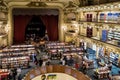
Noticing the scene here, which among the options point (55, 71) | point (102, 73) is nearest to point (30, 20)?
point (55, 71)

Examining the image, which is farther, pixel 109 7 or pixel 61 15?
pixel 61 15

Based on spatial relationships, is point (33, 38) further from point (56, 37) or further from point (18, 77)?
point (18, 77)

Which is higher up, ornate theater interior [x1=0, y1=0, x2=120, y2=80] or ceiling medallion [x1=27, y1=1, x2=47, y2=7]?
ceiling medallion [x1=27, y1=1, x2=47, y2=7]

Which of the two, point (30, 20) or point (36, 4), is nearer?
point (36, 4)

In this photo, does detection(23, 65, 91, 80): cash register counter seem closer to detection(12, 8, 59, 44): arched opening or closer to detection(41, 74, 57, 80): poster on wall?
detection(41, 74, 57, 80): poster on wall

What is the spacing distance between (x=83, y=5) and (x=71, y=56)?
1007 cm

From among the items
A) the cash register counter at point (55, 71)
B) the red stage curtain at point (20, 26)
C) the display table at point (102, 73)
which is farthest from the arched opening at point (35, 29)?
the display table at point (102, 73)

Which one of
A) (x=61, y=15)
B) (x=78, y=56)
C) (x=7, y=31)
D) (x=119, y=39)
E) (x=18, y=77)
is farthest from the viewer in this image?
(x=61, y=15)

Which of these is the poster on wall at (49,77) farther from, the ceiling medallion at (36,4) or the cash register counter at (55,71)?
the ceiling medallion at (36,4)

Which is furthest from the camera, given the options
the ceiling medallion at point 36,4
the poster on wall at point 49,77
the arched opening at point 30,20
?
the arched opening at point 30,20

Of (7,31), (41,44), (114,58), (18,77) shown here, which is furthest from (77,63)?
(7,31)

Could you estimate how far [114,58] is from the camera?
21344 mm

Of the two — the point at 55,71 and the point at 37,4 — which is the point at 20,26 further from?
the point at 55,71

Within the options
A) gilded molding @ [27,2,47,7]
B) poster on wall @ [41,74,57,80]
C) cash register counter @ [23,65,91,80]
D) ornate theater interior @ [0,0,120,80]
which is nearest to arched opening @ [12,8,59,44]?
ornate theater interior @ [0,0,120,80]
